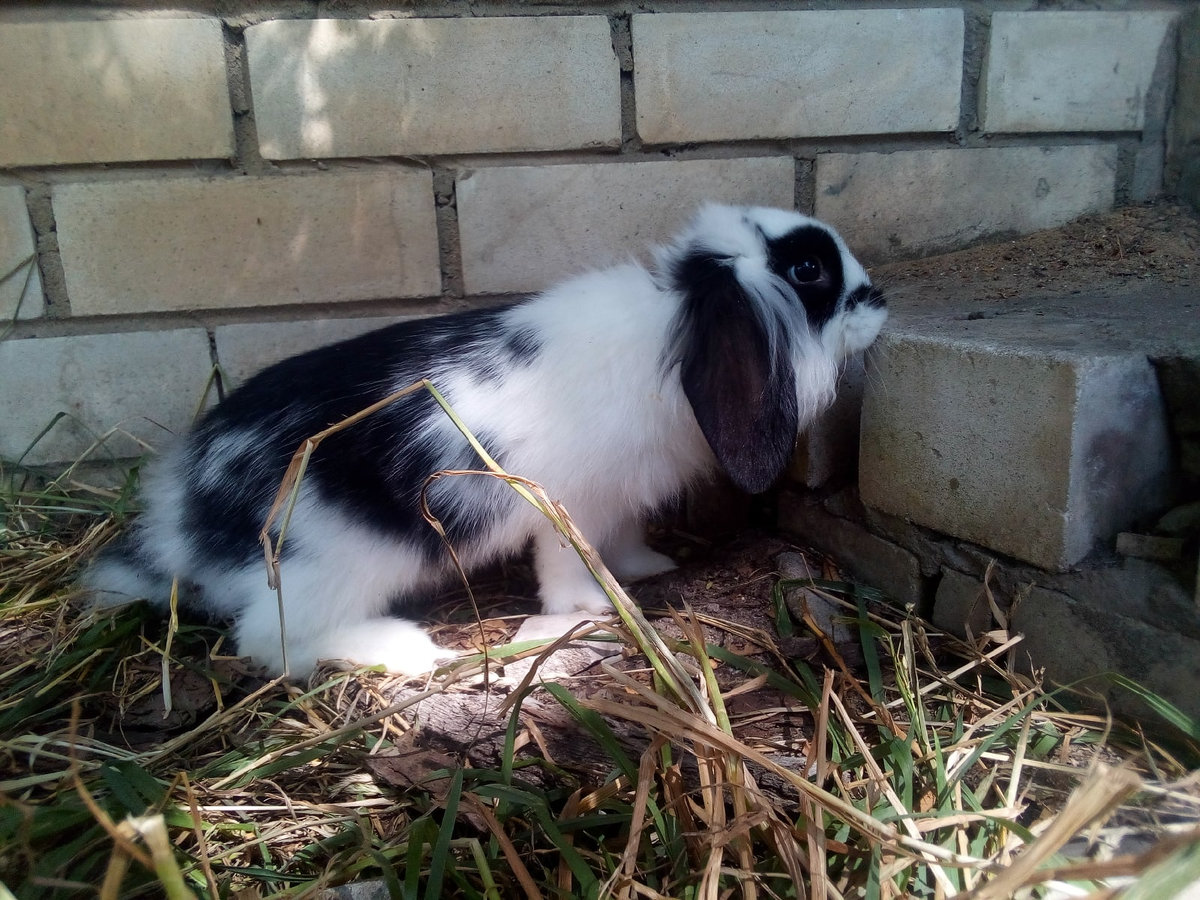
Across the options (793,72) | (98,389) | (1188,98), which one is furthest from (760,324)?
(98,389)

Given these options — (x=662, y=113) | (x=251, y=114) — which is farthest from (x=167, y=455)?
(x=662, y=113)

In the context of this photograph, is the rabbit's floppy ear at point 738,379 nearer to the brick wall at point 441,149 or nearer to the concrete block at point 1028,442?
the concrete block at point 1028,442

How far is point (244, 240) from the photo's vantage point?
2.27 meters

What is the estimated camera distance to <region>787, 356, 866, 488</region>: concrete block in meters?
→ 2.02

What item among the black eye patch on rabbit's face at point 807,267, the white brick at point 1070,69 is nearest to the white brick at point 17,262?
the black eye patch on rabbit's face at point 807,267

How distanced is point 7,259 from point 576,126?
1.63m

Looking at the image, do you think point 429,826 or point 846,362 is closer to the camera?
point 429,826

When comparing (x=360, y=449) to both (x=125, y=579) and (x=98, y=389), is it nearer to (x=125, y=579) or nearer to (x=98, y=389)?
(x=125, y=579)

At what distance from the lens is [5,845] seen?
1.13 m

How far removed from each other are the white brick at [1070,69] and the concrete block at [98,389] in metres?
2.50

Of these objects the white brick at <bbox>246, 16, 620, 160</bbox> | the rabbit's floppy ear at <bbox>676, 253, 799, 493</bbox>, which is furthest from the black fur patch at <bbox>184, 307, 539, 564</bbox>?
the white brick at <bbox>246, 16, 620, 160</bbox>

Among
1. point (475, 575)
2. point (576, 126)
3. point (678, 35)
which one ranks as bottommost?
point (475, 575)

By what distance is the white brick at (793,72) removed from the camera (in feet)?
7.47

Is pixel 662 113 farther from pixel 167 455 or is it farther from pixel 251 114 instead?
pixel 167 455
